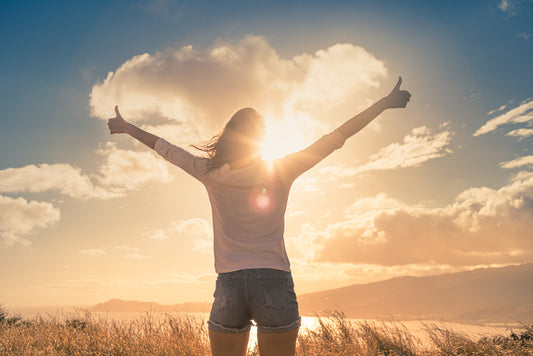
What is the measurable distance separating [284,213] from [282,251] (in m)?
0.25

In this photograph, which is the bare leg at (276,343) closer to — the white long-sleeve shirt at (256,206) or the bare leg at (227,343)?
the bare leg at (227,343)

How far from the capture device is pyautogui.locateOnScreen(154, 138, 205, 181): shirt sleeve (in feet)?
8.65

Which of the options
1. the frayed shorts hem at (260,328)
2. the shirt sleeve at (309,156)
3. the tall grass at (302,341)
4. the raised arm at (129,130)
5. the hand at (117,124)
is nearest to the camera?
the frayed shorts hem at (260,328)

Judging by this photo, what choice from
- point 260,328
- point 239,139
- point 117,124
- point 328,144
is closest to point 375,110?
point 328,144

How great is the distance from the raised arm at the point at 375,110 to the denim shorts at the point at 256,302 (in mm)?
1050

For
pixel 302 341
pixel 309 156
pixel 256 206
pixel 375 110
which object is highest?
pixel 375 110

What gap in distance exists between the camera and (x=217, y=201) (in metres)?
2.48

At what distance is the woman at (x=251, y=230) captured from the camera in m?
2.19

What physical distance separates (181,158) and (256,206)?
78cm

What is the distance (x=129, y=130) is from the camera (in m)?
3.28

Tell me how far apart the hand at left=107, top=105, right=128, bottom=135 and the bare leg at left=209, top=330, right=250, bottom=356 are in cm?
196

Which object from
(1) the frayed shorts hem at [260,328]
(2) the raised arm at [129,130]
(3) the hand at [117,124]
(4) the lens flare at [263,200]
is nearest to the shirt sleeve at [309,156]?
(4) the lens flare at [263,200]

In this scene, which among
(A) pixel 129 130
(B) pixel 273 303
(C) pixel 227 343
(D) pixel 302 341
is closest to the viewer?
(B) pixel 273 303

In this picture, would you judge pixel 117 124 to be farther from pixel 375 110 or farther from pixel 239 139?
pixel 375 110
